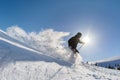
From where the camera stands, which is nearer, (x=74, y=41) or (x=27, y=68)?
(x=27, y=68)

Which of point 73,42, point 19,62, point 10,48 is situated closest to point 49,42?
point 73,42

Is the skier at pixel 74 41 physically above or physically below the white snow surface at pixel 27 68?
above

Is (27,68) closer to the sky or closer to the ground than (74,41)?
closer to the ground

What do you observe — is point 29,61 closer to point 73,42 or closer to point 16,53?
point 16,53

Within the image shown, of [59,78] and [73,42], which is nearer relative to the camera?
[59,78]

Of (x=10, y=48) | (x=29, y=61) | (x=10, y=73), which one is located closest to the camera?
(x=10, y=73)

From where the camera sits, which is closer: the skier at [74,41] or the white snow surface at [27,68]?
the white snow surface at [27,68]

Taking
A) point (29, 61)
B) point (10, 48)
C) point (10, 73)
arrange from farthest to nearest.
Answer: point (10, 48)
point (29, 61)
point (10, 73)

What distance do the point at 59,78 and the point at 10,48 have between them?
434 cm

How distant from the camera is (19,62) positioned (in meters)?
13.6

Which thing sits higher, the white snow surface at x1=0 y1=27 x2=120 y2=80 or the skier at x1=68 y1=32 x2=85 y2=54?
the skier at x1=68 y1=32 x2=85 y2=54

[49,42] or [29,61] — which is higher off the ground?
[49,42]

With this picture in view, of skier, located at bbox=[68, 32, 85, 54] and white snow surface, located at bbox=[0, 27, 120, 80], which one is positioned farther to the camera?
skier, located at bbox=[68, 32, 85, 54]

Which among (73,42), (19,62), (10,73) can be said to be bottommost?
(10,73)
